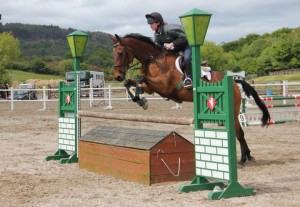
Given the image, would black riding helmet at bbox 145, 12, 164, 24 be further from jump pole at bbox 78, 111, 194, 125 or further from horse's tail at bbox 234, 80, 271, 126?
horse's tail at bbox 234, 80, 271, 126

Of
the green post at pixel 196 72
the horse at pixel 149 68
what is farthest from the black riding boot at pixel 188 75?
the green post at pixel 196 72

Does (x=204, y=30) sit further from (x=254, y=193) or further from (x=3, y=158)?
(x=3, y=158)

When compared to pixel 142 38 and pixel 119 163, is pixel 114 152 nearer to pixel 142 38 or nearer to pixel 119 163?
pixel 119 163

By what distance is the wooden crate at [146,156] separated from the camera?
18.5ft

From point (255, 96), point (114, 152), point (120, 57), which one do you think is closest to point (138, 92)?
point (120, 57)

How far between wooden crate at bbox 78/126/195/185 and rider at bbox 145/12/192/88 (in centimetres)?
99

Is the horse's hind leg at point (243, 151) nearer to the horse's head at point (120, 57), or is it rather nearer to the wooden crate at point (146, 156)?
the wooden crate at point (146, 156)

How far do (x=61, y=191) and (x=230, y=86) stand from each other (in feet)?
7.25

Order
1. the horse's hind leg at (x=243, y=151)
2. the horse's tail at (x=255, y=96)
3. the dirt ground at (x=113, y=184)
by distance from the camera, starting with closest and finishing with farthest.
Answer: the dirt ground at (x=113, y=184) < the horse's hind leg at (x=243, y=151) < the horse's tail at (x=255, y=96)

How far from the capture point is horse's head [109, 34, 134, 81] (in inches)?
257

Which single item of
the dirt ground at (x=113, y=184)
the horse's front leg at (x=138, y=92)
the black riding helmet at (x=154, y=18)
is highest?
the black riding helmet at (x=154, y=18)

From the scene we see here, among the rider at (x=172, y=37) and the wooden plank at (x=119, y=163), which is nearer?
the wooden plank at (x=119, y=163)

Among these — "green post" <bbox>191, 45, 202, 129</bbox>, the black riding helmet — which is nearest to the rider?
the black riding helmet

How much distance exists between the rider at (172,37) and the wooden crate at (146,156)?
99cm
